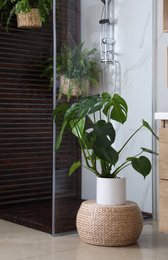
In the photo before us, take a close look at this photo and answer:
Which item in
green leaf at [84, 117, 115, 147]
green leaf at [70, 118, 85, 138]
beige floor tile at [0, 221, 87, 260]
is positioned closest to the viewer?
beige floor tile at [0, 221, 87, 260]

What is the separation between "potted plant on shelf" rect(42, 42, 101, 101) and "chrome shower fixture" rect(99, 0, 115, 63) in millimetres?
97

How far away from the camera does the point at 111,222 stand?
2732 mm

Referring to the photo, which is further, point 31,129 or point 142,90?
point 31,129

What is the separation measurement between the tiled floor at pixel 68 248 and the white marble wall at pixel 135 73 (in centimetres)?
40

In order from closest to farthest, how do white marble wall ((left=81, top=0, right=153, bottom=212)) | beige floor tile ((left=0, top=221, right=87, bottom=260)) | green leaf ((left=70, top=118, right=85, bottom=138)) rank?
beige floor tile ((left=0, top=221, right=87, bottom=260))
green leaf ((left=70, top=118, right=85, bottom=138))
white marble wall ((left=81, top=0, right=153, bottom=212))

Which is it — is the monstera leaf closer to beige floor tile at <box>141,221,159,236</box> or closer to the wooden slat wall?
beige floor tile at <box>141,221,159,236</box>

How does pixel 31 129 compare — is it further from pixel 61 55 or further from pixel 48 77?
pixel 61 55

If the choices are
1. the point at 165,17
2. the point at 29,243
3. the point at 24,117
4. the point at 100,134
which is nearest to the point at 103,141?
the point at 100,134

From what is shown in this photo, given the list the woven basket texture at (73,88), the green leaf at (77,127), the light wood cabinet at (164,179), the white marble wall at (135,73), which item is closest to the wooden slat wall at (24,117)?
the white marble wall at (135,73)

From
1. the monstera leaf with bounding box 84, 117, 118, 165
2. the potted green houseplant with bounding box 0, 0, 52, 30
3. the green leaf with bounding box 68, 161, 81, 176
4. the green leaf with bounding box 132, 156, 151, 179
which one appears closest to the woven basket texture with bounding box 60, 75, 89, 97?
the monstera leaf with bounding box 84, 117, 118, 165

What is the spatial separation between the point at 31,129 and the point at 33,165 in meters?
0.33

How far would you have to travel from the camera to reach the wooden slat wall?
411 cm

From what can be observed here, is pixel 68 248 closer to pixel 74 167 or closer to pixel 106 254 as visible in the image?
pixel 106 254

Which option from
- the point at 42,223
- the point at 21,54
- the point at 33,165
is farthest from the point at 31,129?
the point at 42,223
